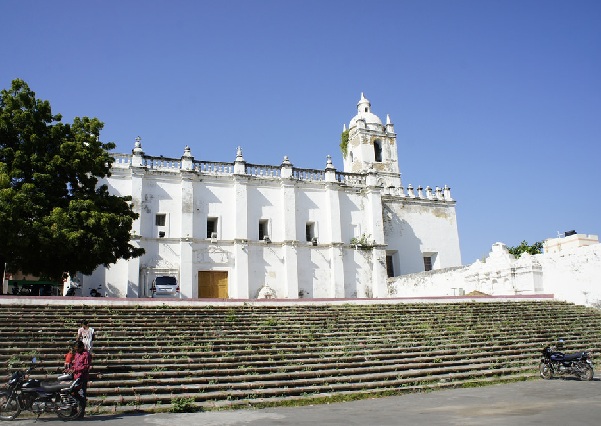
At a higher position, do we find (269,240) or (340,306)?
(269,240)

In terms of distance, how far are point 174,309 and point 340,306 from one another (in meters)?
6.78

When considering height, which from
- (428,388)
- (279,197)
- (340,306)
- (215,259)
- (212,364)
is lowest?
(428,388)

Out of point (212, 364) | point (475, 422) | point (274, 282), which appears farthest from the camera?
point (274, 282)

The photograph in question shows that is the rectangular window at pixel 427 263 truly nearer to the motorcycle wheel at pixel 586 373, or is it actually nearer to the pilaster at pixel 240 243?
the pilaster at pixel 240 243

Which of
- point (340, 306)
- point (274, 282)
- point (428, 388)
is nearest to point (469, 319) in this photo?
point (340, 306)

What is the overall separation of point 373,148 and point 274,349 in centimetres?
2967

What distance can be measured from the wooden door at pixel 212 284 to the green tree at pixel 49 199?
25.6 feet

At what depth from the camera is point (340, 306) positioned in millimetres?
20781

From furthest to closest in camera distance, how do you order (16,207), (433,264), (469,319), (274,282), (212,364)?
1. (433,264)
2. (274,282)
3. (469,319)
4. (16,207)
5. (212,364)

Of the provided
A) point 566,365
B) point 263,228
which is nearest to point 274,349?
point 566,365

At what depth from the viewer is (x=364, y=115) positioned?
43.5 m

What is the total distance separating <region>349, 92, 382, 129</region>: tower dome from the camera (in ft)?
141

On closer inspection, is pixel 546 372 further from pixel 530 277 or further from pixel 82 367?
→ pixel 530 277

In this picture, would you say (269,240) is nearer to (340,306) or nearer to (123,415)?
A: (340,306)
